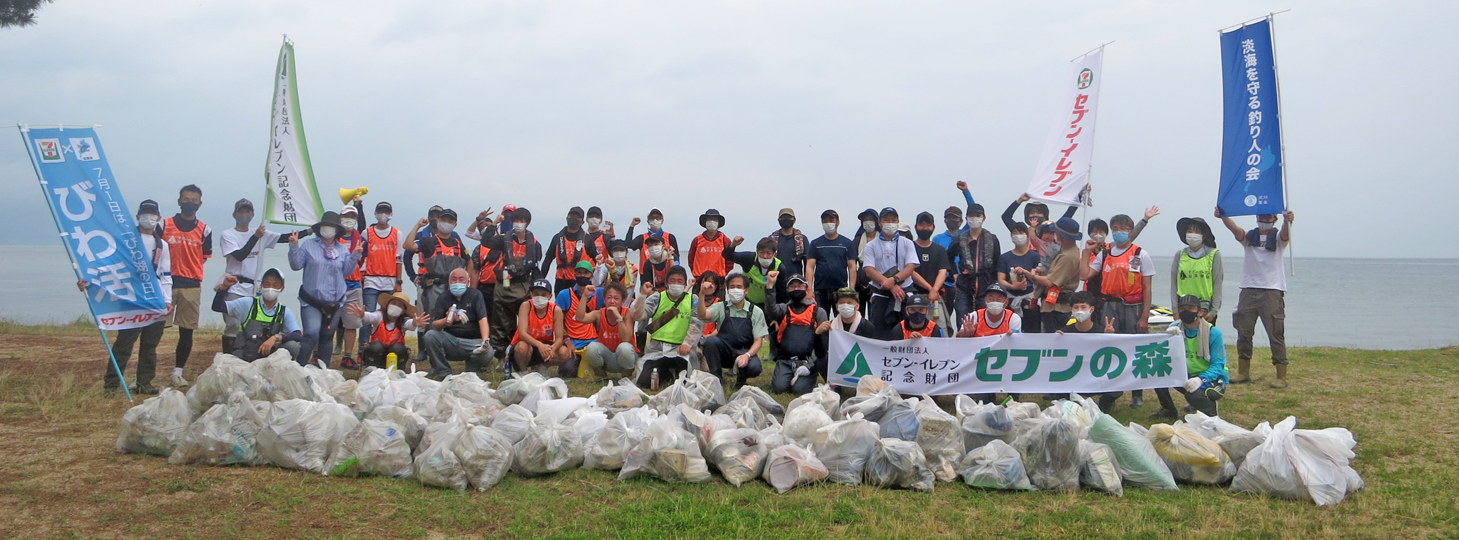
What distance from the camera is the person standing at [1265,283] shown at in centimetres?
891

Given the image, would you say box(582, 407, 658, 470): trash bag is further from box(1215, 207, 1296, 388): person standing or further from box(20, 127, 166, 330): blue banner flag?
box(1215, 207, 1296, 388): person standing

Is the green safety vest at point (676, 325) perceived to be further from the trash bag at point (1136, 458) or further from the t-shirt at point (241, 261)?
the trash bag at point (1136, 458)

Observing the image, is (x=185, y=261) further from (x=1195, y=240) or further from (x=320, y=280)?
(x=1195, y=240)

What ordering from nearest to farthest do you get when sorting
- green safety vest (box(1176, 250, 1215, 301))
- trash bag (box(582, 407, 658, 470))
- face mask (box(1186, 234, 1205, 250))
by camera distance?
1. trash bag (box(582, 407, 658, 470))
2. green safety vest (box(1176, 250, 1215, 301))
3. face mask (box(1186, 234, 1205, 250))

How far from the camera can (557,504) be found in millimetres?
5102

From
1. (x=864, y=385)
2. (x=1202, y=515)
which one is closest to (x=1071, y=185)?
(x=864, y=385)

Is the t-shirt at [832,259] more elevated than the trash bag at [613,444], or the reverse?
the t-shirt at [832,259]

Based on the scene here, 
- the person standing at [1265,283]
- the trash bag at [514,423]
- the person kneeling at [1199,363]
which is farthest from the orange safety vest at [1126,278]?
the trash bag at [514,423]

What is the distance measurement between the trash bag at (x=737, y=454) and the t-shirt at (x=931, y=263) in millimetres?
4025

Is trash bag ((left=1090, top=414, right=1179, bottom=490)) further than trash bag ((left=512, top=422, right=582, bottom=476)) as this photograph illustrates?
No

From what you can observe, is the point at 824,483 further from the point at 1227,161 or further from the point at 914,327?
the point at 1227,161

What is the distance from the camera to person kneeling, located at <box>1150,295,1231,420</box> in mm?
7273

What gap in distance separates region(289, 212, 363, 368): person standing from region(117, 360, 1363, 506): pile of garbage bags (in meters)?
2.58

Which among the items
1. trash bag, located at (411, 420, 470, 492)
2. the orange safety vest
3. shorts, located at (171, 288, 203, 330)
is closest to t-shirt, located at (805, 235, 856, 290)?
the orange safety vest
